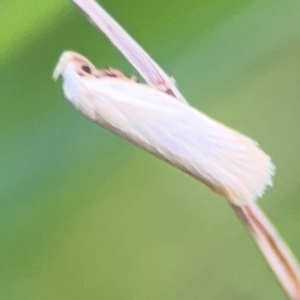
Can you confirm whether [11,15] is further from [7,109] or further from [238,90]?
[238,90]

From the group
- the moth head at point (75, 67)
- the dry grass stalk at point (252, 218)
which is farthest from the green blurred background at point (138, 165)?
the moth head at point (75, 67)

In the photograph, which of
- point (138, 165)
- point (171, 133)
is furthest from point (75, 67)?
point (138, 165)

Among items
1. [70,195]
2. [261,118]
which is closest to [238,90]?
[261,118]

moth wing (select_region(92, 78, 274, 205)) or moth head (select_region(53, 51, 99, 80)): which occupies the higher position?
moth head (select_region(53, 51, 99, 80))

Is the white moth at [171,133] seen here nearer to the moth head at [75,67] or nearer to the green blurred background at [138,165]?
the moth head at [75,67]

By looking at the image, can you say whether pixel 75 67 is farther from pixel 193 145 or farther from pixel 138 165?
pixel 138 165

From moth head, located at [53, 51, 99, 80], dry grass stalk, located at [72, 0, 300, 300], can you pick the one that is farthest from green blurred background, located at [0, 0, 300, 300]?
moth head, located at [53, 51, 99, 80]

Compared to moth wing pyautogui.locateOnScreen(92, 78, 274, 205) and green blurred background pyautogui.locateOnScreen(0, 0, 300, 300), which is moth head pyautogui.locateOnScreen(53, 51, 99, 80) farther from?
green blurred background pyautogui.locateOnScreen(0, 0, 300, 300)
